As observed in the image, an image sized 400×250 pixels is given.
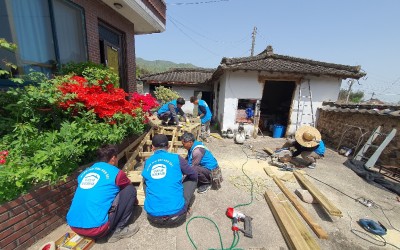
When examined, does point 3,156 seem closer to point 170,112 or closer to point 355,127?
point 170,112

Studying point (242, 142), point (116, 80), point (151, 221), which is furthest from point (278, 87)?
point (151, 221)

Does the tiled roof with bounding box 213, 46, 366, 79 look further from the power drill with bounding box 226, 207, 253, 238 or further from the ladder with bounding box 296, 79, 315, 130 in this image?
the power drill with bounding box 226, 207, 253, 238

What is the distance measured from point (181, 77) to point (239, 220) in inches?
574

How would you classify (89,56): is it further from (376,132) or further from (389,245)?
(376,132)

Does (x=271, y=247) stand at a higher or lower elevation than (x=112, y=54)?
lower

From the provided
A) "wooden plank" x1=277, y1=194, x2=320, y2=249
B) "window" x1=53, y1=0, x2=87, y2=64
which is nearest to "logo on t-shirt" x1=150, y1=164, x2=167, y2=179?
"wooden plank" x1=277, y1=194, x2=320, y2=249

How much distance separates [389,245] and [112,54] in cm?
874

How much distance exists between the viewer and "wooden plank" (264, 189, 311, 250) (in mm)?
2725

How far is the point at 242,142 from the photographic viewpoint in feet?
27.9

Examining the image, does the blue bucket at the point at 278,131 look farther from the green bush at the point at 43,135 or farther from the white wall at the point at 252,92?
the green bush at the point at 43,135

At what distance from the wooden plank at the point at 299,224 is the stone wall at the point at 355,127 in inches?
212

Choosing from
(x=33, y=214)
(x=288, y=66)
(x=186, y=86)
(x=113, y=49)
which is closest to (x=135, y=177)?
(x=33, y=214)

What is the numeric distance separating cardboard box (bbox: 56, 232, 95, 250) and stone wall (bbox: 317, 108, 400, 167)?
29.6 feet

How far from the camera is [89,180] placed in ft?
7.91
